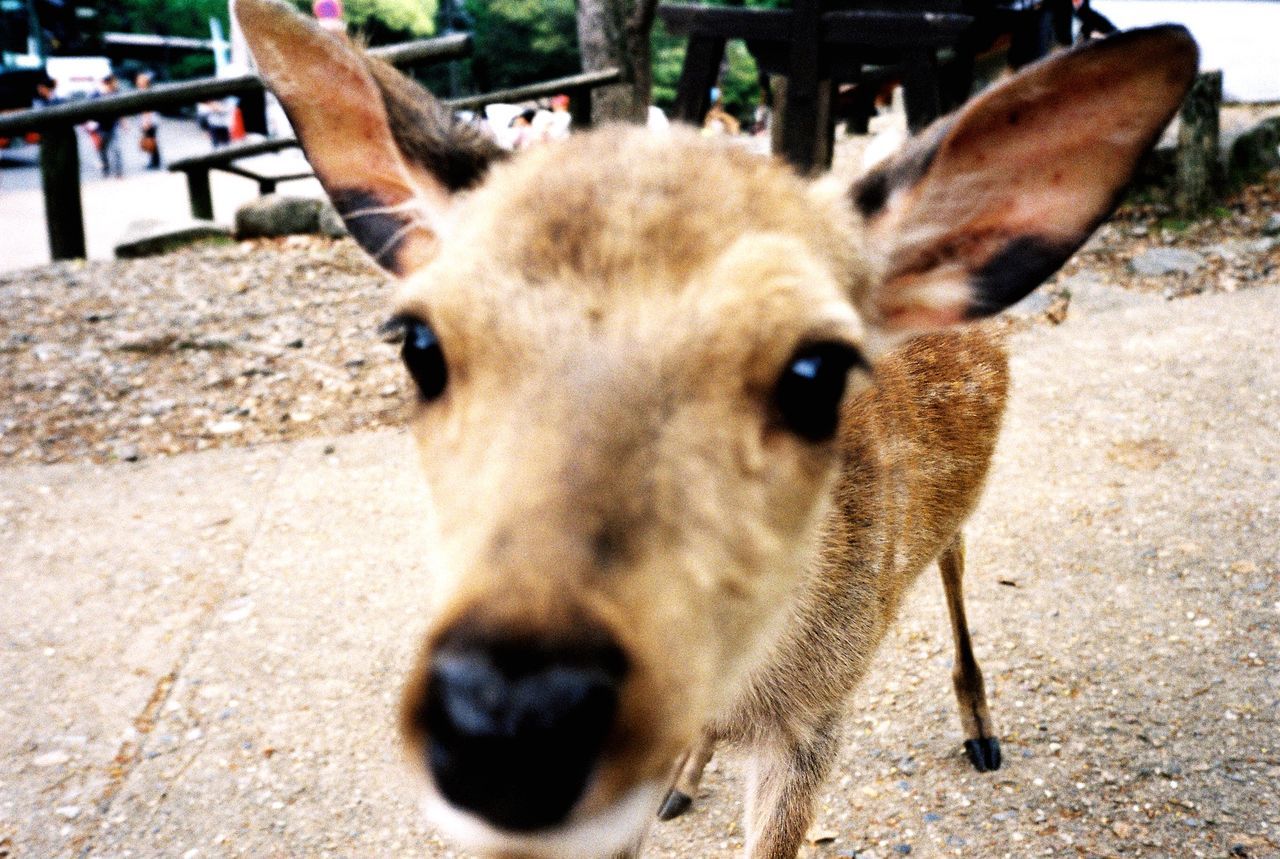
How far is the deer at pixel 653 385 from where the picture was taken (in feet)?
3.82

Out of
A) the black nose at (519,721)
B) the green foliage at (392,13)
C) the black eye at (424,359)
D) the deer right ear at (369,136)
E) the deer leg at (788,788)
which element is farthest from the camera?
the green foliage at (392,13)

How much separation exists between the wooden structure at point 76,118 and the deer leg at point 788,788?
827cm

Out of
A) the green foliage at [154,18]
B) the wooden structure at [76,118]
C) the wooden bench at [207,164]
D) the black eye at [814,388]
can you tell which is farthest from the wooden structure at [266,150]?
the green foliage at [154,18]

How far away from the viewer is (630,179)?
1.67 metres

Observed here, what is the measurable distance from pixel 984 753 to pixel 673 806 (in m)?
1.05

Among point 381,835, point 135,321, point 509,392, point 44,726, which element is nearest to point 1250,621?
point 381,835

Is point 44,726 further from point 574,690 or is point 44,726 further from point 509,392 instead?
point 574,690

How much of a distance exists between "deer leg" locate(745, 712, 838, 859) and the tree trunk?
7.33 m

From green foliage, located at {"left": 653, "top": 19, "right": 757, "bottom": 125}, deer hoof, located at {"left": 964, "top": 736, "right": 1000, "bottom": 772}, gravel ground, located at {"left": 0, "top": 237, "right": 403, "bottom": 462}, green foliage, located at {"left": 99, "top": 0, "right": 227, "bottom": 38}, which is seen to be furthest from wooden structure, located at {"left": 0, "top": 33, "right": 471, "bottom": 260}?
green foliage, located at {"left": 99, "top": 0, "right": 227, "bottom": 38}

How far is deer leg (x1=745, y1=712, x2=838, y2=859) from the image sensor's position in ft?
7.98

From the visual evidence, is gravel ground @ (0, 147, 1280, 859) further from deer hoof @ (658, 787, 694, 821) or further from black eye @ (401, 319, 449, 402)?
black eye @ (401, 319, 449, 402)

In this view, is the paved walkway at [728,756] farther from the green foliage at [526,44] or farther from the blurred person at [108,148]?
the green foliage at [526,44]

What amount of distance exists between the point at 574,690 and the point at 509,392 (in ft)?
1.82

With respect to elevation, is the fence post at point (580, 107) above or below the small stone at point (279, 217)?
above
